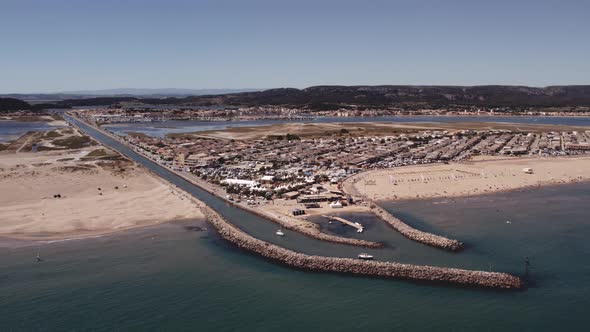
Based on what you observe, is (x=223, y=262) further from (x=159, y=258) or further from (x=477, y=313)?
(x=477, y=313)

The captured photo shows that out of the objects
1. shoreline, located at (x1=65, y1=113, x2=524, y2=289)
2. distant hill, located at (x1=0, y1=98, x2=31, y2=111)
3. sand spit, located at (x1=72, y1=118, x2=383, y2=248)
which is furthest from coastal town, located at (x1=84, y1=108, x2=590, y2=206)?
distant hill, located at (x1=0, y1=98, x2=31, y2=111)

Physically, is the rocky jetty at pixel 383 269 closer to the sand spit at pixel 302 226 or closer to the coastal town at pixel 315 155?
the sand spit at pixel 302 226

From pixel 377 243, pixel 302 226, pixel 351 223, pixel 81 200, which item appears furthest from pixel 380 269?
pixel 81 200

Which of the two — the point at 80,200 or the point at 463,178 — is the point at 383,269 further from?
the point at 80,200

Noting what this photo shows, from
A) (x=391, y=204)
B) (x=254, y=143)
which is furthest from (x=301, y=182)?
(x=254, y=143)

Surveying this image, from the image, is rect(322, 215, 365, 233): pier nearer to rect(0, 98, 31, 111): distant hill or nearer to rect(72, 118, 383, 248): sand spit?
rect(72, 118, 383, 248): sand spit
